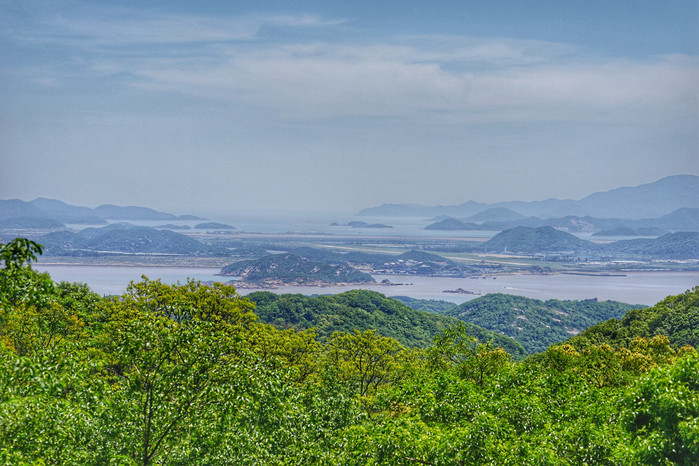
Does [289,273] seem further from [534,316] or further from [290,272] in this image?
[534,316]

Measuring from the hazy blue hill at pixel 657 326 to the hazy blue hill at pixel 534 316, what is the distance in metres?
38.4

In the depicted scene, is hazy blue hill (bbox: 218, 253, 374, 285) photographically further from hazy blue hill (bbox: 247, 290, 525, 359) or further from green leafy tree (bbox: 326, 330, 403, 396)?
green leafy tree (bbox: 326, 330, 403, 396)

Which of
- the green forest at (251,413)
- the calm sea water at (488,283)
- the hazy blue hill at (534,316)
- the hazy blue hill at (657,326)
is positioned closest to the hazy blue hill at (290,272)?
the calm sea water at (488,283)

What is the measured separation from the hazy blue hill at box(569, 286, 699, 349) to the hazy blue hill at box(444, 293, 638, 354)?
38.4 metres

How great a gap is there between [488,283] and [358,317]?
90615 mm

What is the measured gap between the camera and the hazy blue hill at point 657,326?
1339 inches

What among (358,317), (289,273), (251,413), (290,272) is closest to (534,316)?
(358,317)

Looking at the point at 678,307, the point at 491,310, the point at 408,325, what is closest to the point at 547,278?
the point at 491,310

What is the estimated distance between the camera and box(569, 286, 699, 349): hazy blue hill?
3400cm

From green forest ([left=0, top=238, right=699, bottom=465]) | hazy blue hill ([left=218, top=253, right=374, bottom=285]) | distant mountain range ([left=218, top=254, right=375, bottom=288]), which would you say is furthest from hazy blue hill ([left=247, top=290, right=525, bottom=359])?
hazy blue hill ([left=218, top=253, right=374, bottom=285])

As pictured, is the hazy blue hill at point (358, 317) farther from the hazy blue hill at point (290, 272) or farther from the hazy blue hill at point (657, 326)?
the hazy blue hill at point (290, 272)

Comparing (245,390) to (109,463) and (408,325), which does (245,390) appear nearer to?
(109,463)

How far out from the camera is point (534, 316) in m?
91.9

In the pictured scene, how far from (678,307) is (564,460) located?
37711mm
